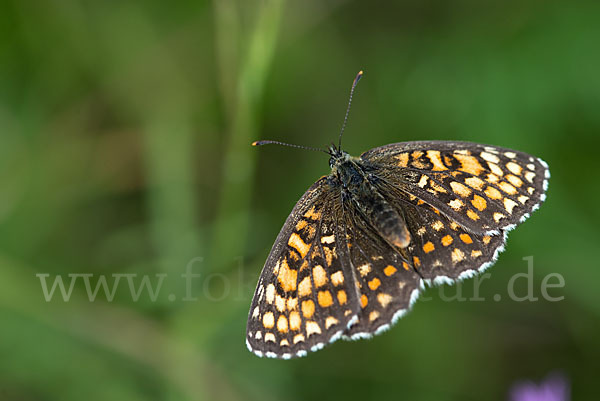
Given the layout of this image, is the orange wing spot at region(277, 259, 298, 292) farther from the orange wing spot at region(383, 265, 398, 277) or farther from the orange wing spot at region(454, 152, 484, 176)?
the orange wing spot at region(454, 152, 484, 176)

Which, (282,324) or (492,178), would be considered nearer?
(282,324)

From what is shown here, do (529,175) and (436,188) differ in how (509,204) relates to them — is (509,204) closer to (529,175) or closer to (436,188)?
(529,175)

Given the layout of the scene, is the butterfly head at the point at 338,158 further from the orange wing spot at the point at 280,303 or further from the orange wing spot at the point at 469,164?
the orange wing spot at the point at 280,303

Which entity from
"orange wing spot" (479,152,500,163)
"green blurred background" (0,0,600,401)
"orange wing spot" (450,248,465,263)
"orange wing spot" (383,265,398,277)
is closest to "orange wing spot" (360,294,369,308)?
"orange wing spot" (383,265,398,277)

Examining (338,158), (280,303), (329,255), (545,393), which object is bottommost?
(545,393)

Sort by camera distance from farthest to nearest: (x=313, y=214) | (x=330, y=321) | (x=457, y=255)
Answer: (x=313, y=214) → (x=457, y=255) → (x=330, y=321)

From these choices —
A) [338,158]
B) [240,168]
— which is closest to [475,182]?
[338,158]

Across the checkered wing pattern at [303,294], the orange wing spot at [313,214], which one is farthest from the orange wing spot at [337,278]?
the orange wing spot at [313,214]

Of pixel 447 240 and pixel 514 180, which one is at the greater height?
pixel 514 180
